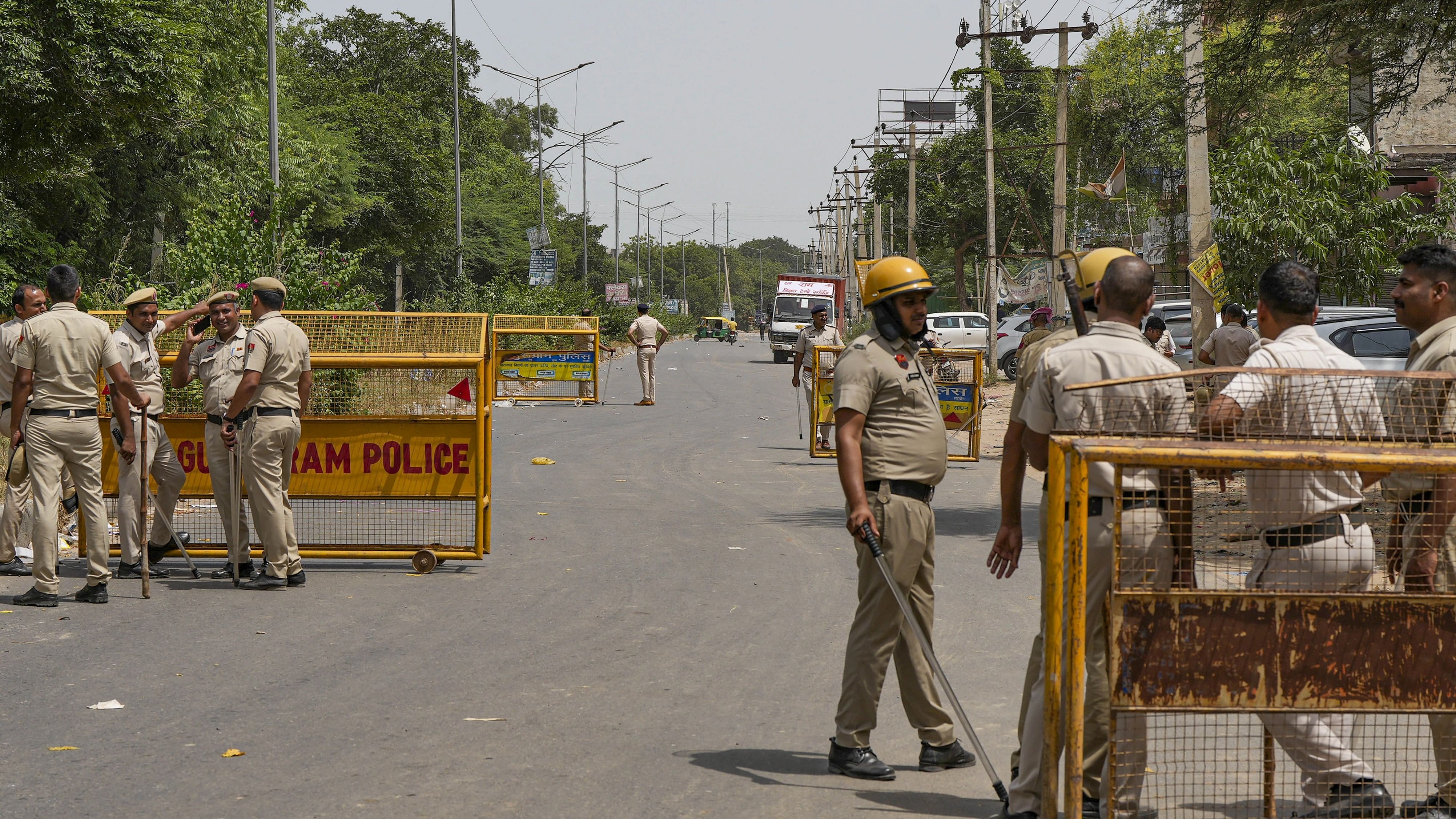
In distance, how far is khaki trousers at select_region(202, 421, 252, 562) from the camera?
8.90 m

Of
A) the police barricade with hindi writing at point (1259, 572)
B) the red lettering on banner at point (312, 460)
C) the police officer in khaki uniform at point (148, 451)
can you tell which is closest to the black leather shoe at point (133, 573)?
the police officer in khaki uniform at point (148, 451)

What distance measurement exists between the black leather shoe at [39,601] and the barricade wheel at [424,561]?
86.8 inches

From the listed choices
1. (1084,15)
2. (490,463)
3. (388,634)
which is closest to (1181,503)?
(388,634)

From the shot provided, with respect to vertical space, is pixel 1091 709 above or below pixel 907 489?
below

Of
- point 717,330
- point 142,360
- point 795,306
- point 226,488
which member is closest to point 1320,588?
point 226,488

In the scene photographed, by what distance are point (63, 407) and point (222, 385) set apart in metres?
0.97

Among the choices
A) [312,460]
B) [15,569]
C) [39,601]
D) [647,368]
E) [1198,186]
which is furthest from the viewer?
[647,368]

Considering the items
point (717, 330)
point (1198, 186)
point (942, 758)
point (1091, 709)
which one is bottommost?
point (942, 758)

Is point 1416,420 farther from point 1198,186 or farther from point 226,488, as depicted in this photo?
point 1198,186

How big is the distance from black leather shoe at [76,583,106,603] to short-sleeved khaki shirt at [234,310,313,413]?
131 centimetres

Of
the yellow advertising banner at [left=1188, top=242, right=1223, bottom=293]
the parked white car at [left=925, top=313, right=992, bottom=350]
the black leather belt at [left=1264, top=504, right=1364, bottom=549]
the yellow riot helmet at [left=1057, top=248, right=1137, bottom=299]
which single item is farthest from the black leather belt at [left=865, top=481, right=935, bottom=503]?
the parked white car at [left=925, top=313, right=992, bottom=350]

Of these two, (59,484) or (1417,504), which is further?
(59,484)

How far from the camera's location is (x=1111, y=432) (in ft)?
13.1

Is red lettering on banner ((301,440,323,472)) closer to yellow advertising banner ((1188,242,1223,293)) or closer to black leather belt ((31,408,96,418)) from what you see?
black leather belt ((31,408,96,418))
